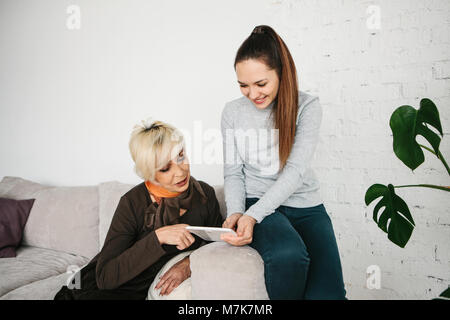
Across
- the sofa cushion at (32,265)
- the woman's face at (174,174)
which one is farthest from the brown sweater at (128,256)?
the sofa cushion at (32,265)

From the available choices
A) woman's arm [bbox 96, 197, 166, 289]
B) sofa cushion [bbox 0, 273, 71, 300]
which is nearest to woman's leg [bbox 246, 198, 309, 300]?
woman's arm [bbox 96, 197, 166, 289]

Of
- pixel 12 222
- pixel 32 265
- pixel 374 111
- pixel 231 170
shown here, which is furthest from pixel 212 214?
pixel 12 222

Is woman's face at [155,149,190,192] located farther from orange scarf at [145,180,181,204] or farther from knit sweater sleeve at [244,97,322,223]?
knit sweater sleeve at [244,97,322,223]

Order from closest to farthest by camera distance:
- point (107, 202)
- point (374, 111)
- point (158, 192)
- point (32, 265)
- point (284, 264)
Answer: point (284, 264) → point (158, 192) → point (374, 111) → point (32, 265) → point (107, 202)

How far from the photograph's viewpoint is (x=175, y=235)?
124 centimetres

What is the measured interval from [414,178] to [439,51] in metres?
0.64

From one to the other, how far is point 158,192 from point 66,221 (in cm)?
106

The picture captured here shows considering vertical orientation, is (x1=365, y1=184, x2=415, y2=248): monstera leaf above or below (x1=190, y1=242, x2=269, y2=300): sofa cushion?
above

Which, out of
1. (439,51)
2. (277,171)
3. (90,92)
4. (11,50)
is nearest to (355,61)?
(439,51)

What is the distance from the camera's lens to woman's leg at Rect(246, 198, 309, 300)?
3.52ft

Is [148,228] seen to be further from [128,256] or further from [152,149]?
[152,149]

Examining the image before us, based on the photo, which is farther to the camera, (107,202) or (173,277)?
(107,202)

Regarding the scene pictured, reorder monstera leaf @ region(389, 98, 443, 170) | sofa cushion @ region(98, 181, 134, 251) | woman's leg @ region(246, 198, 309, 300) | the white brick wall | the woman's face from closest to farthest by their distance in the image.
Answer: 1. woman's leg @ region(246, 198, 309, 300)
2. monstera leaf @ region(389, 98, 443, 170)
3. the woman's face
4. the white brick wall
5. sofa cushion @ region(98, 181, 134, 251)

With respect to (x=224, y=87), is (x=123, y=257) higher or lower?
lower
